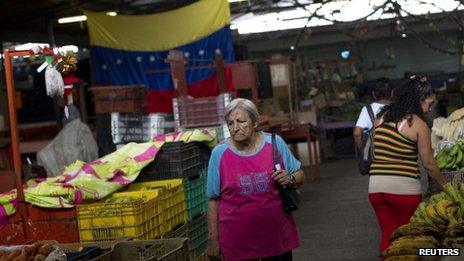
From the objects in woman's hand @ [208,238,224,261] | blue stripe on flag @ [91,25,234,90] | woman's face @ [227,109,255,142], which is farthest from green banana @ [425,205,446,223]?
blue stripe on flag @ [91,25,234,90]

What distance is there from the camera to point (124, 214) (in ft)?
20.3

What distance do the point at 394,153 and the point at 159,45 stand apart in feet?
39.4

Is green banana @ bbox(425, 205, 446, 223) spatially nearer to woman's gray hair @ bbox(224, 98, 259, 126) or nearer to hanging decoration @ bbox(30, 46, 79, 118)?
woman's gray hair @ bbox(224, 98, 259, 126)

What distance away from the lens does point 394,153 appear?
5.92 metres

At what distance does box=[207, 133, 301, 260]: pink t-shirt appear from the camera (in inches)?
192

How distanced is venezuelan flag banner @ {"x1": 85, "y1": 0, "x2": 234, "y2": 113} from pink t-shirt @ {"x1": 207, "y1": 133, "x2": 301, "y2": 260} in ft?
38.7

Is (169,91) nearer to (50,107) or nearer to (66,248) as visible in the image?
(50,107)

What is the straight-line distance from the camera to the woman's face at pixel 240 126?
191 inches

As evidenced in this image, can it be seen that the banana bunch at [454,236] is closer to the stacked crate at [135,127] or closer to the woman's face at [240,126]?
the woman's face at [240,126]

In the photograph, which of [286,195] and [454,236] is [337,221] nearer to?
[286,195]

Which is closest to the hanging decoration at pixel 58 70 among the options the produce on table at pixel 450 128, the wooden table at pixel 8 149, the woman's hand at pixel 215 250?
the woman's hand at pixel 215 250

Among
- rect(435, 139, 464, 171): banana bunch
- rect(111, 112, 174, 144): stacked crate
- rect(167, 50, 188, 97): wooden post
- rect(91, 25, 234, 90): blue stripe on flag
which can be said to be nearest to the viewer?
rect(435, 139, 464, 171): banana bunch

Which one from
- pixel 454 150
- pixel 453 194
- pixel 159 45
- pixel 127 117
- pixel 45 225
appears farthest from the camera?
pixel 159 45

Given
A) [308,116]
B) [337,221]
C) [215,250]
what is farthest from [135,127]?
[308,116]
